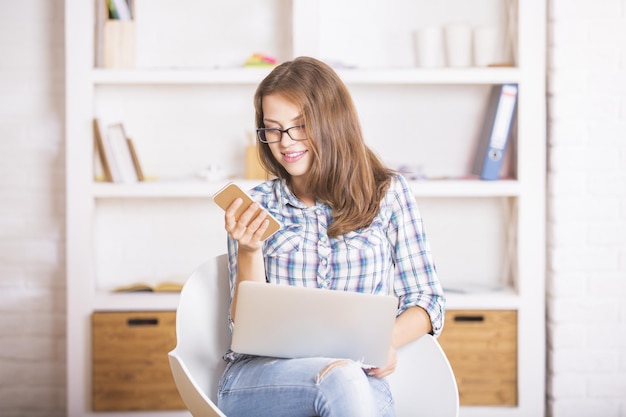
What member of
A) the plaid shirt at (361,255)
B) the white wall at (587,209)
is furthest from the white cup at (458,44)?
the plaid shirt at (361,255)

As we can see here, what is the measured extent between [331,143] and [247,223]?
0.31 m

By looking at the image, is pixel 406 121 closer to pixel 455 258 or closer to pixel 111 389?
pixel 455 258

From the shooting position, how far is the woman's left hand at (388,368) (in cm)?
159

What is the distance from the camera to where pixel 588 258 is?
278 centimetres

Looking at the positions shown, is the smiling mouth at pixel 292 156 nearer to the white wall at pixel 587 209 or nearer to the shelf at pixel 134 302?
the shelf at pixel 134 302

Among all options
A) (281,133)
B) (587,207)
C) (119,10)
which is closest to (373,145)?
(587,207)

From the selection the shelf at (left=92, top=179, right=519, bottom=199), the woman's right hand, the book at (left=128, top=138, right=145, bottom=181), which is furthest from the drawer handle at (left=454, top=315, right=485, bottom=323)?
the woman's right hand

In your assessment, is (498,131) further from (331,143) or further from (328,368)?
(328,368)

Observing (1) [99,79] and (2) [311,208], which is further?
(1) [99,79]

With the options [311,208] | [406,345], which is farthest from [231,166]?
[406,345]

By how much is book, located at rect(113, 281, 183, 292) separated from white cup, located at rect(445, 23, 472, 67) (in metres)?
1.28

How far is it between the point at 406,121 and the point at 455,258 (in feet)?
1.86

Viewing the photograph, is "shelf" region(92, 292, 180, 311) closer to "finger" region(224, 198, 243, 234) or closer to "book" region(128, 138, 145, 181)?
"book" region(128, 138, 145, 181)

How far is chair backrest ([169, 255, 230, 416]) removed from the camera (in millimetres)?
1655
